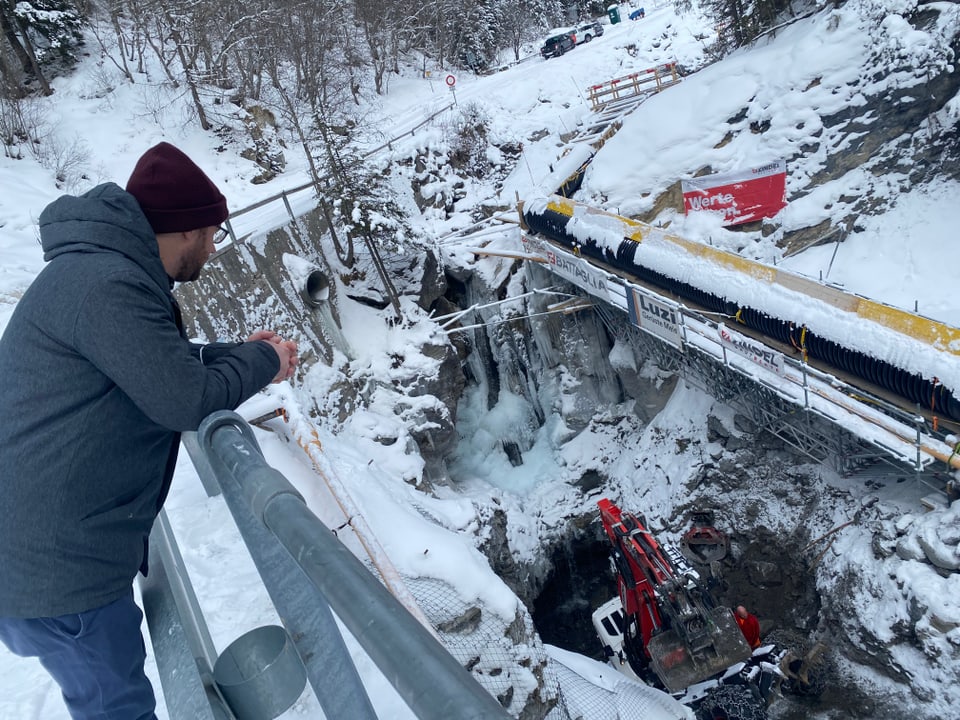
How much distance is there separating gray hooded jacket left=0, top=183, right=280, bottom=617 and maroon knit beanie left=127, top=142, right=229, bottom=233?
0.15 meters

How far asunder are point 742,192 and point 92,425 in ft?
49.7

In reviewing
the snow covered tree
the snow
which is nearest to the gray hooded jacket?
the snow

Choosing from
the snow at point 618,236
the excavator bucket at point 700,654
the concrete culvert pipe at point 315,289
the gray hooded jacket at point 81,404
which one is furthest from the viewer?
the concrete culvert pipe at point 315,289

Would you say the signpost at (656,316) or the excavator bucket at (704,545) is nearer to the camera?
the signpost at (656,316)

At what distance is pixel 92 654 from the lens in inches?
66.2

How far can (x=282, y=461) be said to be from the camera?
6.64 m

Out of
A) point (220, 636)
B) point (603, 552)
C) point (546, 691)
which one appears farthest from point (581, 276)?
point (220, 636)

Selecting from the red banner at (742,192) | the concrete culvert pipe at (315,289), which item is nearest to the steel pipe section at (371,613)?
the concrete culvert pipe at (315,289)

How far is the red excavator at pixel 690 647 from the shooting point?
954cm

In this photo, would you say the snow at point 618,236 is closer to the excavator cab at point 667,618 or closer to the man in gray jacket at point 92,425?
the excavator cab at point 667,618

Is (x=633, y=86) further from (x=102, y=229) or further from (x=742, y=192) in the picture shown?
(x=102, y=229)

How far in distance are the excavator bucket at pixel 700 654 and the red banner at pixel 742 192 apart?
8.98 m

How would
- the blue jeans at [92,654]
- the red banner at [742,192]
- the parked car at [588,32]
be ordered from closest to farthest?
the blue jeans at [92,654], the red banner at [742,192], the parked car at [588,32]

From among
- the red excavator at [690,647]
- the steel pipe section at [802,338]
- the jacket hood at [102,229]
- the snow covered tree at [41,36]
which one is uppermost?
the snow covered tree at [41,36]
